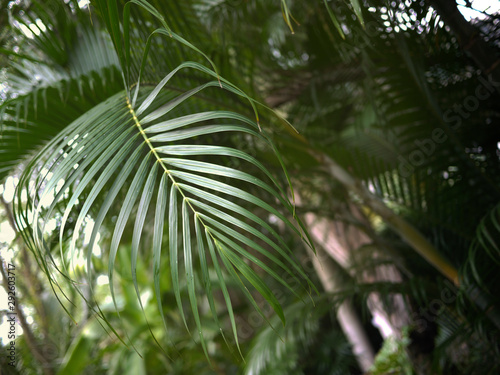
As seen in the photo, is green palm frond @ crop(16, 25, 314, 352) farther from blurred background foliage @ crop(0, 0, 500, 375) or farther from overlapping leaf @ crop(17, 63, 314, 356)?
blurred background foliage @ crop(0, 0, 500, 375)

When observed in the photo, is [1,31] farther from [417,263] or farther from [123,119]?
[417,263]

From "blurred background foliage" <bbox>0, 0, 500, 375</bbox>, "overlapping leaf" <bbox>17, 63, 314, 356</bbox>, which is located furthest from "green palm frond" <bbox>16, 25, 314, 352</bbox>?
"blurred background foliage" <bbox>0, 0, 500, 375</bbox>

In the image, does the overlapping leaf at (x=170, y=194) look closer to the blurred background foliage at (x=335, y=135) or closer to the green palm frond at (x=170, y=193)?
the green palm frond at (x=170, y=193)

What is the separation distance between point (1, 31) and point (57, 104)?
17.6 inches

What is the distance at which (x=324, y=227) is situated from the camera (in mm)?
1954

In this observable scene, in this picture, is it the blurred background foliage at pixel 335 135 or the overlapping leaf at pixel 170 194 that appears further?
the blurred background foliage at pixel 335 135

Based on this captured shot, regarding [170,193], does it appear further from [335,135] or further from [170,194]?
[335,135]

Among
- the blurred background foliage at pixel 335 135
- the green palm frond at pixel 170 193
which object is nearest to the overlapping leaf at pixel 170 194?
the green palm frond at pixel 170 193

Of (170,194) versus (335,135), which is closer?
(170,194)

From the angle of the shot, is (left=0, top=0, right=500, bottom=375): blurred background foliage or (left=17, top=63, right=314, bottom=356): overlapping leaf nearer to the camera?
(left=17, top=63, right=314, bottom=356): overlapping leaf

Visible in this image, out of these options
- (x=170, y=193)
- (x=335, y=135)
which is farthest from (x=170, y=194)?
(x=335, y=135)

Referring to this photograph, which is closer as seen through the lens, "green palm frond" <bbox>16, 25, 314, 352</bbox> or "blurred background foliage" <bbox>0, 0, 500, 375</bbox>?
"green palm frond" <bbox>16, 25, 314, 352</bbox>

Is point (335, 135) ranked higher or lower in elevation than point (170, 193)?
higher

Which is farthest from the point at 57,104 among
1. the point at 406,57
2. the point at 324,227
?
the point at 324,227
